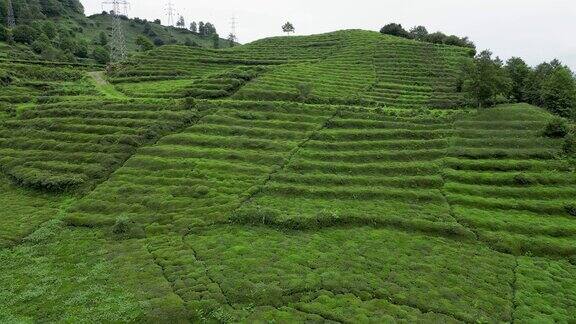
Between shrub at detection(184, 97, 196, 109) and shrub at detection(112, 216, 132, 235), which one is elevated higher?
shrub at detection(184, 97, 196, 109)

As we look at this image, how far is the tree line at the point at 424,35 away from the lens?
451 ft

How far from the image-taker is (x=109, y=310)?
33.4 m

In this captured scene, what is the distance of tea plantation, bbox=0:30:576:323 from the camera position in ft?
116

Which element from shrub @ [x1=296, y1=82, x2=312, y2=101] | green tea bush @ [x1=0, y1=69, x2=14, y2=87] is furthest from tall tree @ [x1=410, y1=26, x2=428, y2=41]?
green tea bush @ [x1=0, y1=69, x2=14, y2=87]

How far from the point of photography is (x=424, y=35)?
5866 inches

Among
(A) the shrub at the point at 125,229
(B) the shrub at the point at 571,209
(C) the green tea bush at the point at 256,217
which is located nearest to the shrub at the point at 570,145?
(B) the shrub at the point at 571,209

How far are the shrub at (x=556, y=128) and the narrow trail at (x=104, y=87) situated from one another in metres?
72.7

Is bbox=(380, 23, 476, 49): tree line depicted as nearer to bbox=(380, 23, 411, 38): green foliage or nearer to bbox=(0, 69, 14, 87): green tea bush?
bbox=(380, 23, 411, 38): green foliage

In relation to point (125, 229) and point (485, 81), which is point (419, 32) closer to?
point (485, 81)

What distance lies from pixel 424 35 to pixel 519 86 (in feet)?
227

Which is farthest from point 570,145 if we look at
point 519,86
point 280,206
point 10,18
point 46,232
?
point 10,18

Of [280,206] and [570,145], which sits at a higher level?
[570,145]

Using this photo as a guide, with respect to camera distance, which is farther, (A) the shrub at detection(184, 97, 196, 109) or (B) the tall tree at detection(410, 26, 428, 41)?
(B) the tall tree at detection(410, 26, 428, 41)

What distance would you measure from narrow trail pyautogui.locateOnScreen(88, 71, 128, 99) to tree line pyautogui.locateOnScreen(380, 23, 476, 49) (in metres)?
92.6
